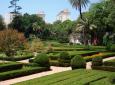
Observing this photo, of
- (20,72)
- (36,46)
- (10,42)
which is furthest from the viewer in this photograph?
(36,46)

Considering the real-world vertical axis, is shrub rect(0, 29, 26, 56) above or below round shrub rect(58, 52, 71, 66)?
above

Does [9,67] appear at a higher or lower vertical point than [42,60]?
lower

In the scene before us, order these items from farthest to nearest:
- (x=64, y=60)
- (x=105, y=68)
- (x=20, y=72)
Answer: (x=64, y=60) → (x=105, y=68) → (x=20, y=72)

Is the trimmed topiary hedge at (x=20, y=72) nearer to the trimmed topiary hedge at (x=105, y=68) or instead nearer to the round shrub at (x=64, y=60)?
the round shrub at (x=64, y=60)

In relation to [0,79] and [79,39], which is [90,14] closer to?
[79,39]

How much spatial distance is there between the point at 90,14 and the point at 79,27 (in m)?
4.91

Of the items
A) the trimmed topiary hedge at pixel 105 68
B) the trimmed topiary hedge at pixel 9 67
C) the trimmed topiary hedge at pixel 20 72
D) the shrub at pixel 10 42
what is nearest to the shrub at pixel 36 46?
the shrub at pixel 10 42

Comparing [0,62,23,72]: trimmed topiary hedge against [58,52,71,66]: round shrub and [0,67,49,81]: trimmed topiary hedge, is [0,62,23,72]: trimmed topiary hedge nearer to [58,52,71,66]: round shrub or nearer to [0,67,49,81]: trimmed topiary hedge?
[0,67,49,81]: trimmed topiary hedge

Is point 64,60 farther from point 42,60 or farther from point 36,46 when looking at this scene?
point 36,46

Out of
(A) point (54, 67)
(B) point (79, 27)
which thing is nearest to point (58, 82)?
(A) point (54, 67)

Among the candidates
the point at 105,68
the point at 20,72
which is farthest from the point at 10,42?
the point at 105,68

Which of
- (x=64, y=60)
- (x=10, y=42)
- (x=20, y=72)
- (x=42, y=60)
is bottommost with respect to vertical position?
(x=20, y=72)

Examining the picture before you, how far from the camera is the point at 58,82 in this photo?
2197cm

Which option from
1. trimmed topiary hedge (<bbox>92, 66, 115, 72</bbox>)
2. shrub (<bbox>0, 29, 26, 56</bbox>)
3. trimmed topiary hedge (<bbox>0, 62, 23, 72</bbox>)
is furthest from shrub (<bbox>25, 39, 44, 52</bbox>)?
trimmed topiary hedge (<bbox>92, 66, 115, 72</bbox>)
